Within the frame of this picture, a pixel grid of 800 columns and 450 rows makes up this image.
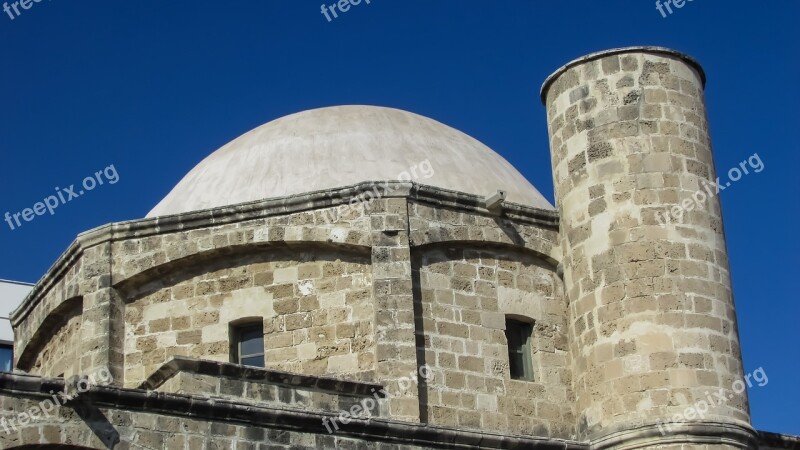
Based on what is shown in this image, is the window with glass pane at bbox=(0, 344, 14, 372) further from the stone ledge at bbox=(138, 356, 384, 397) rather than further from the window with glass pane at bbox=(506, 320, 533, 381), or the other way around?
the window with glass pane at bbox=(506, 320, 533, 381)

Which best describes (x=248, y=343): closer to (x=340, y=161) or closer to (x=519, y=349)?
(x=340, y=161)

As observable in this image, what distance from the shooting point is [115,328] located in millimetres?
19047

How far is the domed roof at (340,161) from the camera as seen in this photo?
809 inches

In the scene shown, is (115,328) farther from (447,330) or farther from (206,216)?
(447,330)

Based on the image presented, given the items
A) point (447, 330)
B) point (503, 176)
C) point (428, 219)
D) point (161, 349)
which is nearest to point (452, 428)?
point (447, 330)

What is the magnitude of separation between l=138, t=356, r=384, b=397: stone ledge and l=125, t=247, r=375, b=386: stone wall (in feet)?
2.66

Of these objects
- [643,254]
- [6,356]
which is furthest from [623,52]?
[6,356]

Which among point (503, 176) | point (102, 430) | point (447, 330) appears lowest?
point (102, 430)

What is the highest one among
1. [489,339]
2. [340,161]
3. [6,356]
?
[6,356]

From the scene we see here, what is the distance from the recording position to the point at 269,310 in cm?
1889

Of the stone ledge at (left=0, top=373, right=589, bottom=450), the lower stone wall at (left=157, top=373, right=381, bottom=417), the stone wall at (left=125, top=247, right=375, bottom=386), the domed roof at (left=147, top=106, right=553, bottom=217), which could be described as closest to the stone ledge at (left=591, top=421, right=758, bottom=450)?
the stone ledge at (left=0, top=373, right=589, bottom=450)

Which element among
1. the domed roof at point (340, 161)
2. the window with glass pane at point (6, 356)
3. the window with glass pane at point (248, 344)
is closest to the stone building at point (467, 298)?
the window with glass pane at point (248, 344)

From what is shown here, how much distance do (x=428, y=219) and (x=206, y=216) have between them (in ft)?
9.58

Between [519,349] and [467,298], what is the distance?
3.46ft
